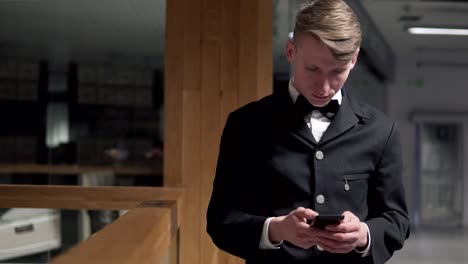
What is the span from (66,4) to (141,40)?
0.53 metres

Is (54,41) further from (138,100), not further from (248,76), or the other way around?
(248,76)

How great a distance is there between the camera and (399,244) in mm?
1439

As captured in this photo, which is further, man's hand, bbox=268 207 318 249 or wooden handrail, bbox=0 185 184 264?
wooden handrail, bbox=0 185 184 264

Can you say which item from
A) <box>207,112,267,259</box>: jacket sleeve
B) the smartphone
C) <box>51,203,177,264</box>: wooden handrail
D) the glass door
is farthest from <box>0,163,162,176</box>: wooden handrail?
the glass door

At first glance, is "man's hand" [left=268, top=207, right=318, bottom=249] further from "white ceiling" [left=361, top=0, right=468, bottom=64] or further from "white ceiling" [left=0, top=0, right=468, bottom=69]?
"white ceiling" [left=361, top=0, right=468, bottom=64]

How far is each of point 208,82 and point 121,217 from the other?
153 centimetres

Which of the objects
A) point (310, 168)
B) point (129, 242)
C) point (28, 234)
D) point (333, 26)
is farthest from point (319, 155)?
point (28, 234)

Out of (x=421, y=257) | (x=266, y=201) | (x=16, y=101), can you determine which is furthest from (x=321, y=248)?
(x=421, y=257)

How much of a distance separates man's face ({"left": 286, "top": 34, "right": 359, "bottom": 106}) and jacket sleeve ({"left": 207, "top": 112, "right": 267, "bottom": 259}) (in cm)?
17

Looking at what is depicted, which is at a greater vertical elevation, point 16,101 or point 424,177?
point 16,101

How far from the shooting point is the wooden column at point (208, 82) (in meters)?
3.51

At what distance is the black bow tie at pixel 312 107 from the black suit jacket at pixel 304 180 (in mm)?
16

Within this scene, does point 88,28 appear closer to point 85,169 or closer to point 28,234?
point 85,169

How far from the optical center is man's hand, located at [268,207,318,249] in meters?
1.24
